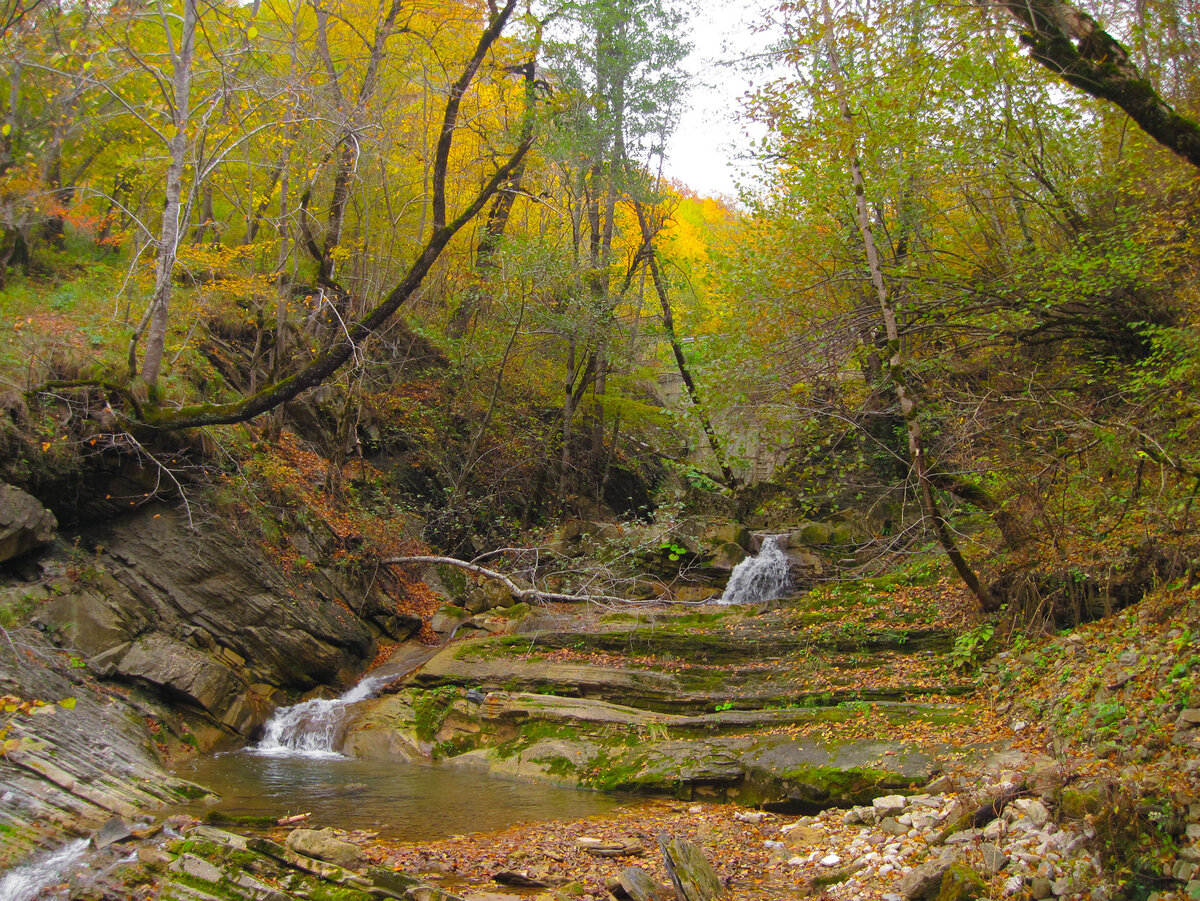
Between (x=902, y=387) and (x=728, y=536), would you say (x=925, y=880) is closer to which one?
(x=902, y=387)

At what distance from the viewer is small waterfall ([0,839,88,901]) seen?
4.77 m

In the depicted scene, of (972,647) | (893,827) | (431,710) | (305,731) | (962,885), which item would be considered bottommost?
(305,731)

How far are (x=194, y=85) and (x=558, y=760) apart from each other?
11.0m

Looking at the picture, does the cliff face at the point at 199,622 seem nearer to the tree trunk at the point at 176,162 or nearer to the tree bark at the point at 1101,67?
the tree trunk at the point at 176,162

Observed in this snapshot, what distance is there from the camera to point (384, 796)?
26.1 ft

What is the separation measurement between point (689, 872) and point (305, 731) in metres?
7.42

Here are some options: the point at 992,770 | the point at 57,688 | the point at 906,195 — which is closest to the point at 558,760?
the point at 992,770

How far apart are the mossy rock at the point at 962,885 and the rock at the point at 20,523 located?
10.4 meters

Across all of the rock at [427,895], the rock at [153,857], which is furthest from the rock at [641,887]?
the rock at [153,857]

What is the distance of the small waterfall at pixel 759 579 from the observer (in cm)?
1598

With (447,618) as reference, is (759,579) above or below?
above

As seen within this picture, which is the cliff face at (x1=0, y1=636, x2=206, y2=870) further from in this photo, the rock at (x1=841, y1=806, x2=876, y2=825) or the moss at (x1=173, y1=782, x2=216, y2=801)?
the rock at (x1=841, y1=806, x2=876, y2=825)

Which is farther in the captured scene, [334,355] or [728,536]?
[728,536]

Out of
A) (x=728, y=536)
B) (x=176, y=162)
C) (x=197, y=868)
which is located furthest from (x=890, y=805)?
(x=728, y=536)
